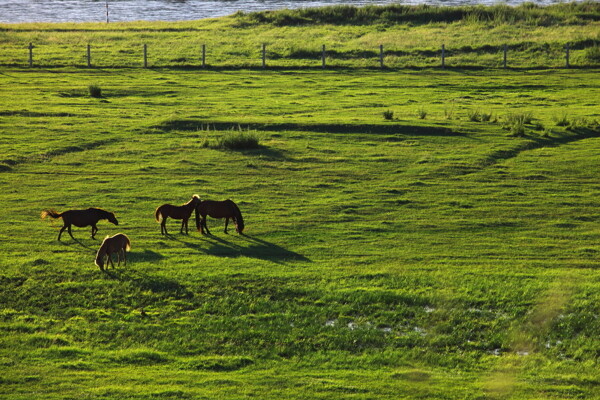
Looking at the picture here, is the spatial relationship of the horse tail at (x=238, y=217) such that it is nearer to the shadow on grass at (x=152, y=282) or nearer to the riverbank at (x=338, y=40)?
the shadow on grass at (x=152, y=282)

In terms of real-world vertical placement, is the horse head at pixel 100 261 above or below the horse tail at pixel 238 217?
below

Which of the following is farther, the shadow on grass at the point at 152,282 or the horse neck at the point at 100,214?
the horse neck at the point at 100,214

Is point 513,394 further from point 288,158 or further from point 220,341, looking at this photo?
point 288,158

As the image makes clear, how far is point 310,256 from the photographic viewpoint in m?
17.7

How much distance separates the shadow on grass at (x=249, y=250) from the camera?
1755cm

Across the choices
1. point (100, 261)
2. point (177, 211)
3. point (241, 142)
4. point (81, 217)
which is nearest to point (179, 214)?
point (177, 211)

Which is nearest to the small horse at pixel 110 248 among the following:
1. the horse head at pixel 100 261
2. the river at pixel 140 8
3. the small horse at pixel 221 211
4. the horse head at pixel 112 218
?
the horse head at pixel 100 261

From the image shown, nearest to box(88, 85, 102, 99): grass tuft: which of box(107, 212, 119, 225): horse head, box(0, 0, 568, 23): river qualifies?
box(107, 212, 119, 225): horse head

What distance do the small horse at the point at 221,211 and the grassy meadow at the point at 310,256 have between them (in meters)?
0.44

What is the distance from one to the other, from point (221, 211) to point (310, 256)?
103 inches

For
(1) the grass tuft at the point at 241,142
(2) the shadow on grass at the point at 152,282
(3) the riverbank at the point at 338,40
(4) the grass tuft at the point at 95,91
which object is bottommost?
(2) the shadow on grass at the point at 152,282

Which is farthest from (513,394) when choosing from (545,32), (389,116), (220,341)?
(545,32)

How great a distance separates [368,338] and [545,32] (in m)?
53.7

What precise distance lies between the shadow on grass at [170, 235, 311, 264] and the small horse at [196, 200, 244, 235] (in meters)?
0.39
